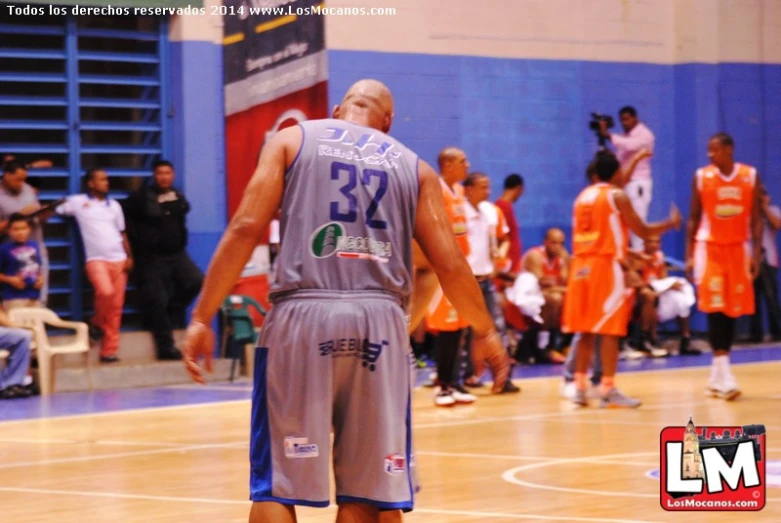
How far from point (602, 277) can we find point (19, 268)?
17.4 ft

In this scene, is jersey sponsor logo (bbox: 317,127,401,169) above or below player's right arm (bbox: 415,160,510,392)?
above

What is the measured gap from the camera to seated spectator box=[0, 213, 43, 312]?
13.0 metres

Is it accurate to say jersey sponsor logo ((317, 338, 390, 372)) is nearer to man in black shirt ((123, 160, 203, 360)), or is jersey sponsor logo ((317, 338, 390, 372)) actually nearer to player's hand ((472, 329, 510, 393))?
player's hand ((472, 329, 510, 393))

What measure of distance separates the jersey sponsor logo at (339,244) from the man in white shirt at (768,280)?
1356 cm

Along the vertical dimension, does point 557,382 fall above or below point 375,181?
below

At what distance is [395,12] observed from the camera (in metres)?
15.9

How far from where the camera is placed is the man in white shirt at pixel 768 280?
17.5m

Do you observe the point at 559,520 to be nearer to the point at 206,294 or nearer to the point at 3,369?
the point at 206,294

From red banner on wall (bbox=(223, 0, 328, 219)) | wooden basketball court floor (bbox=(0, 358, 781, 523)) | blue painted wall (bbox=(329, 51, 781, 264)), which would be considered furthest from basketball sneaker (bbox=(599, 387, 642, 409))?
blue painted wall (bbox=(329, 51, 781, 264))

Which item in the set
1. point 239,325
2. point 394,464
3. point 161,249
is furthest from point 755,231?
point 394,464

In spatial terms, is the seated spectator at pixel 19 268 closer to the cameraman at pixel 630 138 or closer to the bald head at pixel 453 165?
the bald head at pixel 453 165

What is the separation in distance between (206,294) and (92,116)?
10884 millimetres

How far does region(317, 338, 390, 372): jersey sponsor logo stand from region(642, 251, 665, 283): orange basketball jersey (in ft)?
39.0

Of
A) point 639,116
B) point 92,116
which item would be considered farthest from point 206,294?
point 639,116
